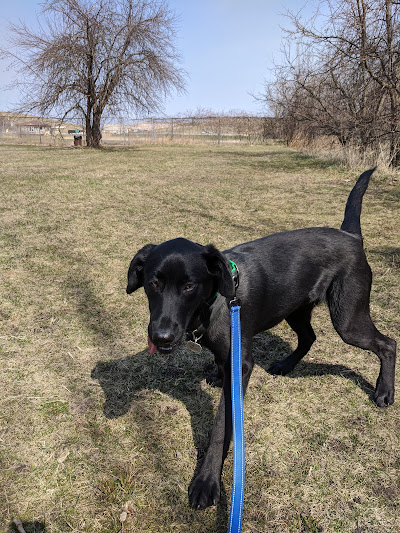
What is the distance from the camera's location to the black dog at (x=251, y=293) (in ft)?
6.75

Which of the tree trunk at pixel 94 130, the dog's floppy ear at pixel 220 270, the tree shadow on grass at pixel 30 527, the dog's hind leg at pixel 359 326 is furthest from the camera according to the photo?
the tree trunk at pixel 94 130

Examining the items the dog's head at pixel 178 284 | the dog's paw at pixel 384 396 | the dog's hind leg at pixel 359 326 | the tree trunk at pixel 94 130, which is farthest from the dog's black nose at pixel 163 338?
the tree trunk at pixel 94 130

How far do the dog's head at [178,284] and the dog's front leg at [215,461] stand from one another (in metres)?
0.43

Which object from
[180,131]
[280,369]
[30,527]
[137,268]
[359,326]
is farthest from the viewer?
[180,131]

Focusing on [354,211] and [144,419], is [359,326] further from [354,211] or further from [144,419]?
[144,419]

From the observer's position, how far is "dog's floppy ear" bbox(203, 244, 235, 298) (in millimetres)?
2057

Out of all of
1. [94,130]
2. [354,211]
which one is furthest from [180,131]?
[354,211]

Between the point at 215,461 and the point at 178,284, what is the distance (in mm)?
975

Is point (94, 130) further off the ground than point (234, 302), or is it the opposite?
point (94, 130)

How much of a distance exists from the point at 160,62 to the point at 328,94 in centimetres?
1233

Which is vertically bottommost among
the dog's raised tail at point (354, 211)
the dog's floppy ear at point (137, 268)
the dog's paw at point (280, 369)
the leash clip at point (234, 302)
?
the dog's paw at point (280, 369)

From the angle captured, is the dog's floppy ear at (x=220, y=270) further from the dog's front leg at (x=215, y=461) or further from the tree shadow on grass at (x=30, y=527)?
the tree shadow on grass at (x=30, y=527)

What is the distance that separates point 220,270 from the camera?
83.6 inches

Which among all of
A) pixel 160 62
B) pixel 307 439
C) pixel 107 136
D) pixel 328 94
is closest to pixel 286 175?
pixel 328 94
